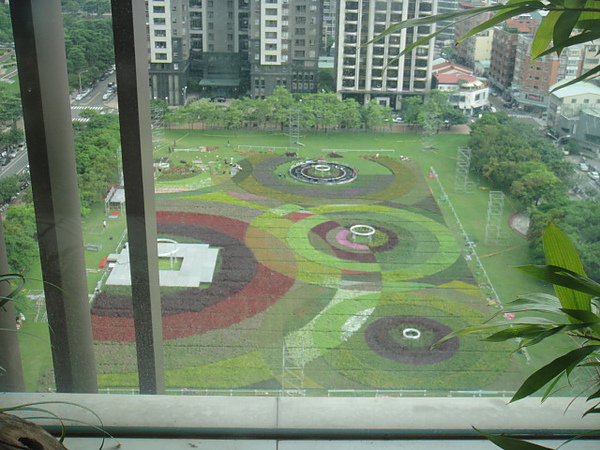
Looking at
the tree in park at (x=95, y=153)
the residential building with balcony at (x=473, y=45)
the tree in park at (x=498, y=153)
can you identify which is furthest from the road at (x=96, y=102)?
the tree in park at (x=498, y=153)

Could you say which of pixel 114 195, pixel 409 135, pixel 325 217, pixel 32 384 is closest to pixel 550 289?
pixel 114 195

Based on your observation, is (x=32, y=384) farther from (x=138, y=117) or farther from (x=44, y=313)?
(x=138, y=117)

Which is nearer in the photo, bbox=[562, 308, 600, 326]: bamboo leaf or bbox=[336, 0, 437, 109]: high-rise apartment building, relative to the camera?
bbox=[562, 308, 600, 326]: bamboo leaf

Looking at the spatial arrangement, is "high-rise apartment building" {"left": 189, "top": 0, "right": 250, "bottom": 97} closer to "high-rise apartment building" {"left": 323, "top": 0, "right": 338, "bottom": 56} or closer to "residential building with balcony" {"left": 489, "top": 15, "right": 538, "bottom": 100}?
"high-rise apartment building" {"left": 323, "top": 0, "right": 338, "bottom": 56}

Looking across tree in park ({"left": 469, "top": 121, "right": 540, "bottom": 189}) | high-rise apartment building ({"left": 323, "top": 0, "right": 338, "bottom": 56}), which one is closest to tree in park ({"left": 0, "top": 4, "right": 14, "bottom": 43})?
high-rise apartment building ({"left": 323, "top": 0, "right": 338, "bottom": 56})

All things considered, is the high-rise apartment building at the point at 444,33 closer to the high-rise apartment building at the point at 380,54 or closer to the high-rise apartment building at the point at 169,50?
the high-rise apartment building at the point at 380,54

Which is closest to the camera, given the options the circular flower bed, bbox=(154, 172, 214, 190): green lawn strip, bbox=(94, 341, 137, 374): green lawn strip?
bbox=(94, 341, 137, 374): green lawn strip
